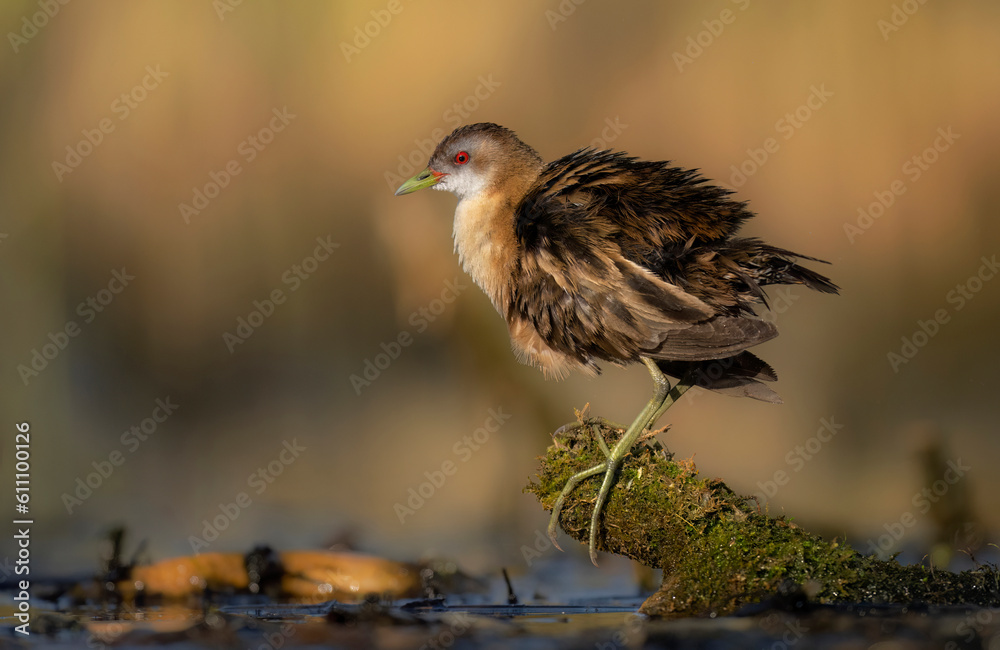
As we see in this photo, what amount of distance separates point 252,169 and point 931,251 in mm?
→ 5481

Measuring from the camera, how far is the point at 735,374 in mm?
4492

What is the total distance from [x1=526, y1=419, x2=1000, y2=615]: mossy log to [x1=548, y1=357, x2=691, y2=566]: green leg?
6 centimetres

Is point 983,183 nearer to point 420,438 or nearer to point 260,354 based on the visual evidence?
point 420,438

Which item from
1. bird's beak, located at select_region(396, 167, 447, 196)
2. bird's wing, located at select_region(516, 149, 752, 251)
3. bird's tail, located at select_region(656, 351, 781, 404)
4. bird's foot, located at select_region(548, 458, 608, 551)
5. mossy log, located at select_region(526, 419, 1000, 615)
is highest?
bird's wing, located at select_region(516, 149, 752, 251)

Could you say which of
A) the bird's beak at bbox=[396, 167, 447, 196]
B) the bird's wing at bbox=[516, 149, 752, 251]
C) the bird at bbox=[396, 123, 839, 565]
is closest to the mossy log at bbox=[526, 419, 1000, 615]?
the bird at bbox=[396, 123, 839, 565]

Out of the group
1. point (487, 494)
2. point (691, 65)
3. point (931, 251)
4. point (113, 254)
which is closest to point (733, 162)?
point (691, 65)

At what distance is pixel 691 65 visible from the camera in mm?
7758

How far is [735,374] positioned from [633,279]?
28.4 inches

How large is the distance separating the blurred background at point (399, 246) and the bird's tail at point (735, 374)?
255 cm

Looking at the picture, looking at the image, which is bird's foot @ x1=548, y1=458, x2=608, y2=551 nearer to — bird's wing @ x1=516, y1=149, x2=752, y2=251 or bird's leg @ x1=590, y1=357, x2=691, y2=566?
bird's leg @ x1=590, y1=357, x2=691, y2=566

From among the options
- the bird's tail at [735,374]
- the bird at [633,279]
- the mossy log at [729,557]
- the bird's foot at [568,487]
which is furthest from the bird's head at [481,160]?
the mossy log at [729,557]

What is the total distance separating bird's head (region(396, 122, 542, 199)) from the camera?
17.1ft

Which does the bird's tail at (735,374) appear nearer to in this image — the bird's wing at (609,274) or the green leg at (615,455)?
the green leg at (615,455)

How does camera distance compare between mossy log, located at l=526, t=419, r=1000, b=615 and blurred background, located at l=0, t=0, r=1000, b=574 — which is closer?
mossy log, located at l=526, t=419, r=1000, b=615
